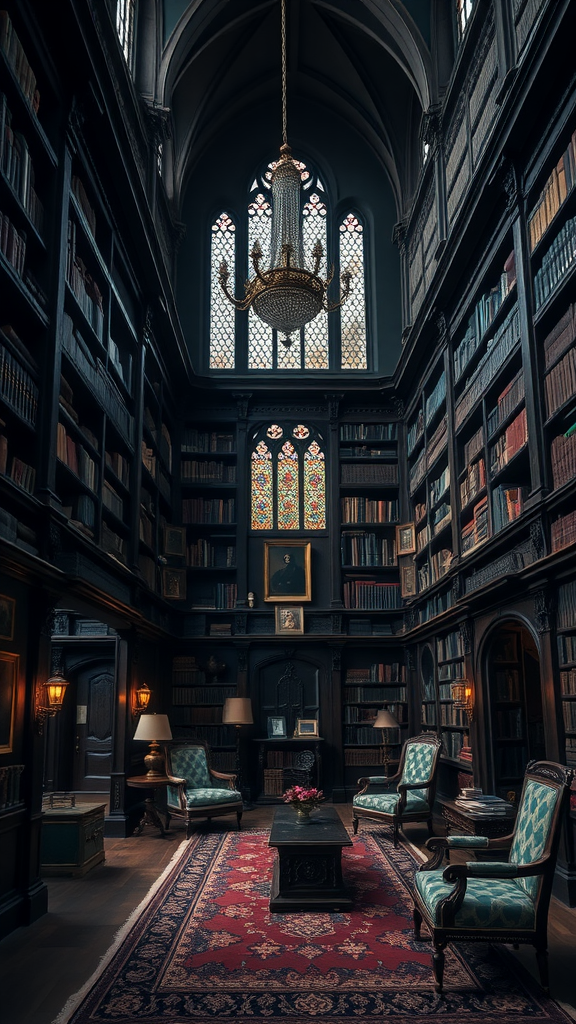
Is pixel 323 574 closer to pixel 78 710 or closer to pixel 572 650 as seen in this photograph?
pixel 78 710

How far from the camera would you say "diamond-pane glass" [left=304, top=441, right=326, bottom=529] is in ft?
40.9

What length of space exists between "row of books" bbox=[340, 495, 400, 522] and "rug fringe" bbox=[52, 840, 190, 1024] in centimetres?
619

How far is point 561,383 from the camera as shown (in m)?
5.94

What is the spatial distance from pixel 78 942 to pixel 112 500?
174 inches

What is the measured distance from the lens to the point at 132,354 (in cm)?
951

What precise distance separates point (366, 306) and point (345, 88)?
134 inches

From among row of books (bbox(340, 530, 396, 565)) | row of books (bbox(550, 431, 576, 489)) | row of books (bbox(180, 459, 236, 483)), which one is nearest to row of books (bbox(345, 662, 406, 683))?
row of books (bbox(340, 530, 396, 565))

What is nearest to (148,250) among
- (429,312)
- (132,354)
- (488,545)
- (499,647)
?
(132,354)

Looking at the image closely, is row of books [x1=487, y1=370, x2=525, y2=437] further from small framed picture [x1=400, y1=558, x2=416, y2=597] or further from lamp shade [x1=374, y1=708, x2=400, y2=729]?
lamp shade [x1=374, y1=708, x2=400, y2=729]

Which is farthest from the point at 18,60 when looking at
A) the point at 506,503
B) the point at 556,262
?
the point at 506,503

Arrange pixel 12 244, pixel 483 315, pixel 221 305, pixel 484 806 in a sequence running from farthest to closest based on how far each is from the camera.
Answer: pixel 221 305
pixel 483 315
pixel 484 806
pixel 12 244

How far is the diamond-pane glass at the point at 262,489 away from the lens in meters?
12.4

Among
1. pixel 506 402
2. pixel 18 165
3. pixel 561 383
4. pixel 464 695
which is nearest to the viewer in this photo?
pixel 18 165

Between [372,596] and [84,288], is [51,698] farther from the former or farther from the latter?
[372,596]
